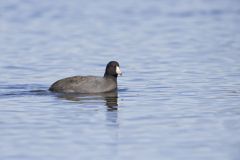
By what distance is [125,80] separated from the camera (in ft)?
68.6

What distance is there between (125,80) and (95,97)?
2691 mm

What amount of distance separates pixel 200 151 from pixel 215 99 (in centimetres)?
491

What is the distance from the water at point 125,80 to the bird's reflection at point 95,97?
27 millimetres

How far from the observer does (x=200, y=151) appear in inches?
496

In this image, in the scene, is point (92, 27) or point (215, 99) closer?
point (215, 99)

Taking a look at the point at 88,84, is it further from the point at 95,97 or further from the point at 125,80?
the point at 125,80

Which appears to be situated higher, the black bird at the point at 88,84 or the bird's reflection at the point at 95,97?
the black bird at the point at 88,84

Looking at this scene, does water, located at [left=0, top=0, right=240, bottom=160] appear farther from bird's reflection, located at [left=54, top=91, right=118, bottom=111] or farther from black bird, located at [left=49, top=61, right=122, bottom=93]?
black bird, located at [left=49, top=61, right=122, bottom=93]

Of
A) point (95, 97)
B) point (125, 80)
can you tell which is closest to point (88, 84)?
point (95, 97)

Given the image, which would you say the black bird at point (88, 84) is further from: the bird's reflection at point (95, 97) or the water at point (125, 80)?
the water at point (125, 80)

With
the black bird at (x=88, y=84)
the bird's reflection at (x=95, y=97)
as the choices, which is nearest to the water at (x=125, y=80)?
the bird's reflection at (x=95, y=97)

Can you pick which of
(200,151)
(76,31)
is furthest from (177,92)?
(76,31)

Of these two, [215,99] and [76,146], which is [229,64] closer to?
[215,99]

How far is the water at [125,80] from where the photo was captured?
13.1 meters
